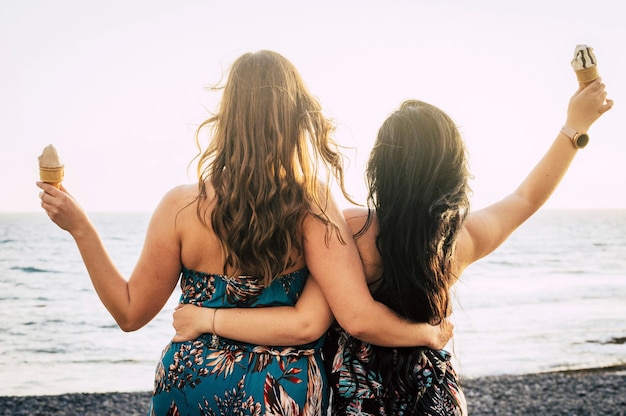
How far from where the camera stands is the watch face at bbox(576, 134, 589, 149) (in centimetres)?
275

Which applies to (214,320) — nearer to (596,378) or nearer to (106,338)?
(596,378)

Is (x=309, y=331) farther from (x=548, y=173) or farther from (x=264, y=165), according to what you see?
(x=548, y=173)

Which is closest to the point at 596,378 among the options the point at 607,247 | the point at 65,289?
the point at 65,289

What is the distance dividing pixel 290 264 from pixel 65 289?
21.6 m

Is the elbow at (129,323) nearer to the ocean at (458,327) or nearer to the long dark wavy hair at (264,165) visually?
the long dark wavy hair at (264,165)

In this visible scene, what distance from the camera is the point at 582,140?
276 cm

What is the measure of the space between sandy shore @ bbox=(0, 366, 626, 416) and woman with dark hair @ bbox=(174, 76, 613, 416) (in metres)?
6.32

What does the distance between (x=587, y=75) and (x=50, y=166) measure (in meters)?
2.12

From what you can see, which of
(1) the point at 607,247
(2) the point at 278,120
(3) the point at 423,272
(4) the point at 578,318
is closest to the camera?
(2) the point at 278,120

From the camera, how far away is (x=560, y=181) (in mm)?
2791

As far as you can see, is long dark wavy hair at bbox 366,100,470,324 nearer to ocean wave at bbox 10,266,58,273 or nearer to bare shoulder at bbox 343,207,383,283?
bare shoulder at bbox 343,207,383,283

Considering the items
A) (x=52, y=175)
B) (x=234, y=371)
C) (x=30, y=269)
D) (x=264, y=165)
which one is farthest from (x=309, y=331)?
(x=30, y=269)

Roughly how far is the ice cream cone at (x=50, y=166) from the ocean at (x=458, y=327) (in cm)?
146

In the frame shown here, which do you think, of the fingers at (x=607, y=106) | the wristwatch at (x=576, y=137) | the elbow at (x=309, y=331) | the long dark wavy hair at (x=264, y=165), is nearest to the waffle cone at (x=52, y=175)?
the long dark wavy hair at (x=264, y=165)
